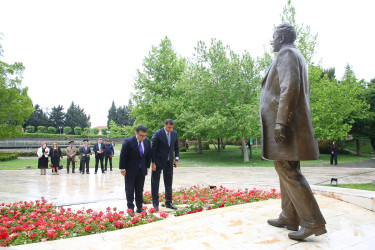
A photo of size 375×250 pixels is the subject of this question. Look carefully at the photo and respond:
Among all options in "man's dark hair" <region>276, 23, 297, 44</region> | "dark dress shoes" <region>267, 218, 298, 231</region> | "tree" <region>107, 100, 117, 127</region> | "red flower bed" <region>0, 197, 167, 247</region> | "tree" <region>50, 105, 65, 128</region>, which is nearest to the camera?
"dark dress shoes" <region>267, 218, 298, 231</region>

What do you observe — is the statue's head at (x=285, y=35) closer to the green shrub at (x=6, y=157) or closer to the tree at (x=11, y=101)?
the tree at (x=11, y=101)

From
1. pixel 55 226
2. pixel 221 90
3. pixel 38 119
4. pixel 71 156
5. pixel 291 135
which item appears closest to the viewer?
pixel 291 135

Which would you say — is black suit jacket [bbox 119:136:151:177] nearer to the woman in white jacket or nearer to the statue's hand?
the statue's hand

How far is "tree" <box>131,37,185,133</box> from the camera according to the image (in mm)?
27219

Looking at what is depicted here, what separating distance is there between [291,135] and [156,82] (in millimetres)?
26732

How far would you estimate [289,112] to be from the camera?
3.01 m

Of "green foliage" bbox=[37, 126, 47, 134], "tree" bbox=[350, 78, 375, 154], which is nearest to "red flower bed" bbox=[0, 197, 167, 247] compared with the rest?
"tree" bbox=[350, 78, 375, 154]

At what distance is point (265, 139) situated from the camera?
339 centimetres

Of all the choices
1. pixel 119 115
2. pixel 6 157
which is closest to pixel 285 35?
pixel 6 157

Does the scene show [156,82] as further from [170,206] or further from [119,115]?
[119,115]

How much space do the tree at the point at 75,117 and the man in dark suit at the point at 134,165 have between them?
3231 inches

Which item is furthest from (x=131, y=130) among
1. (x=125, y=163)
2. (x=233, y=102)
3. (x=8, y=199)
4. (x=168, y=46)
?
(x=125, y=163)

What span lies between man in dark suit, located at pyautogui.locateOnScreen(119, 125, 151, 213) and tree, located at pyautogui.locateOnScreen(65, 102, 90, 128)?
82.1 meters

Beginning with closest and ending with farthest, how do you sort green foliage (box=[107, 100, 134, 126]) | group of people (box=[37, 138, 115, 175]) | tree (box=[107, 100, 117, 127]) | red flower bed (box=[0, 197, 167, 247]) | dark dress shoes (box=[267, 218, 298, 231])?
dark dress shoes (box=[267, 218, 298, 231])
red flower bed (box=[0, 197, 167, 247])
group of people (box=[37, 138, 115, 175])
green foliage (box=[107, 100, 134, 126])
tree (box=[107, 100, 117, 127])
